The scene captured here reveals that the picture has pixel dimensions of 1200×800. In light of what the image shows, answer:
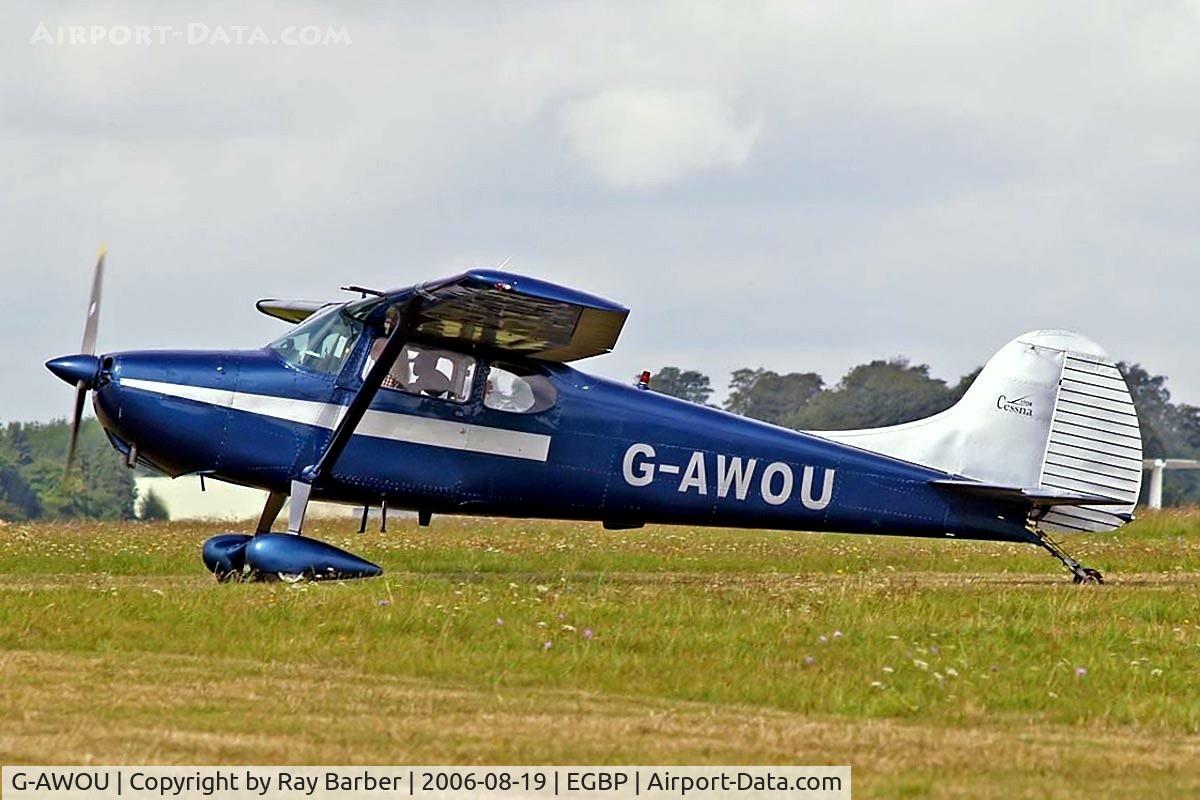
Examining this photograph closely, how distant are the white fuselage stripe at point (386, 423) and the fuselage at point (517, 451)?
0.01 metres

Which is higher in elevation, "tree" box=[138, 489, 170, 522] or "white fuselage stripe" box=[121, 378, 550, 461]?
"white fuselage stripe" box=[121, 378, 550, 461]

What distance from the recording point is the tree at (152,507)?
106ft

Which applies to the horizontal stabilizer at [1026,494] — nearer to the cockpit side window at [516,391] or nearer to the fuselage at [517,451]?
the fuselage at [517,451]

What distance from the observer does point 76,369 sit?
13.7 meters

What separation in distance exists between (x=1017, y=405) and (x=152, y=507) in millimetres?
21787

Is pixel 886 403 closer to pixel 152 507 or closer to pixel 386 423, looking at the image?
pixel 152 507

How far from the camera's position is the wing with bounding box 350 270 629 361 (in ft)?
40.4

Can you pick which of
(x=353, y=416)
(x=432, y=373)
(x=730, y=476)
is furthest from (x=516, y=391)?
(x=730, y=476)

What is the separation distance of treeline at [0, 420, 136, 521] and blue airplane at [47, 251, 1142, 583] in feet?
73.5

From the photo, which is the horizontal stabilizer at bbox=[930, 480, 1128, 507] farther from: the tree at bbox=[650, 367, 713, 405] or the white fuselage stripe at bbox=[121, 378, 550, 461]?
the tree at bbox=[650, 367, 713, 405]

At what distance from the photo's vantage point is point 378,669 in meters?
8.88

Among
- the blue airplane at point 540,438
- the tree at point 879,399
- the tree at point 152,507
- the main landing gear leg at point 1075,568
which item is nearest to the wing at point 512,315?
the blue airplane at point 540,438

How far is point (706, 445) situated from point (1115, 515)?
152 inches
